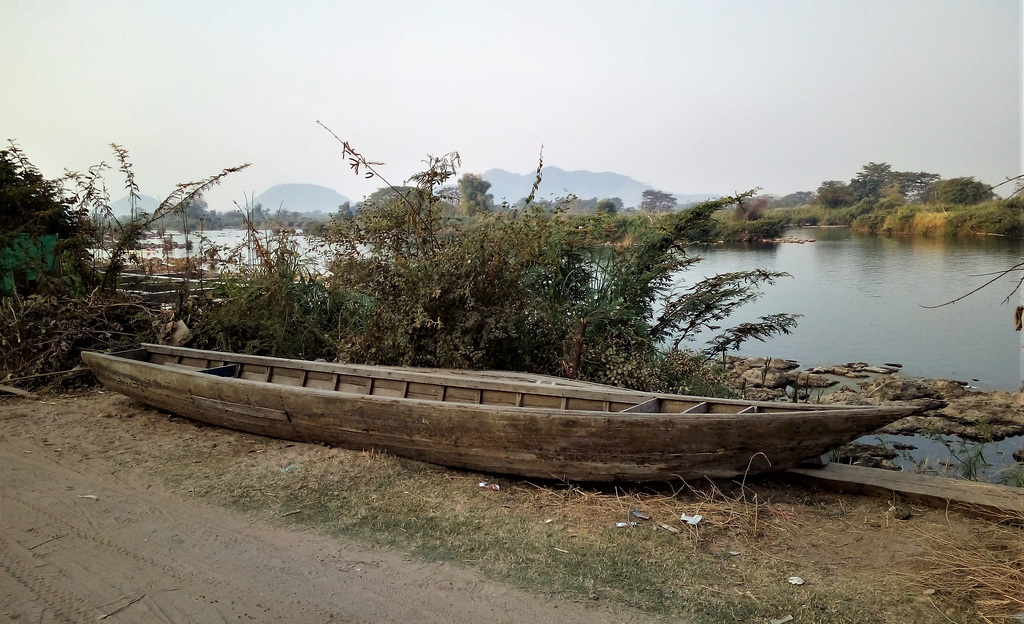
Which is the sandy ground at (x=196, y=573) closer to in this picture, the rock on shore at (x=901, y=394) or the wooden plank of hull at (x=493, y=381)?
the wooden plank of hull at (x=493, y=381)

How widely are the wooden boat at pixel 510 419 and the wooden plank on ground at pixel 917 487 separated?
1.22ft

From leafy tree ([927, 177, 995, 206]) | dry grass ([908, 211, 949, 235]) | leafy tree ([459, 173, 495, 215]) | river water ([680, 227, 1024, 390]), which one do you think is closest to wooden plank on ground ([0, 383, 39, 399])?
leafy tree ([459, 173, 495, 215])

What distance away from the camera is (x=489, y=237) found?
18.1 feet

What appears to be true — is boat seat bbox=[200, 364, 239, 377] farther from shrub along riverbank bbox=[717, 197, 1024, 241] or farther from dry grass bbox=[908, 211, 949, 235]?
dry grass bbox=[908, 211, 949, 235]

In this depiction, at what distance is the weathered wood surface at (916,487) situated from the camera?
338cm

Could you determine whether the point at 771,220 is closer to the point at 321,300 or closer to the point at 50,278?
the point at 321,300

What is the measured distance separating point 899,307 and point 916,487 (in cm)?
682

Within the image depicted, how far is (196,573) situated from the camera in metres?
2.91

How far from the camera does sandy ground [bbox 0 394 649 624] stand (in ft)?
8.50

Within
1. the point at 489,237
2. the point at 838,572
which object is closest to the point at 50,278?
the point at 489,237

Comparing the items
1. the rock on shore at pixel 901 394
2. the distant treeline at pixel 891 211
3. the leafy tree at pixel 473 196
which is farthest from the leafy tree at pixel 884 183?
the leafy tree at pixel 473 196

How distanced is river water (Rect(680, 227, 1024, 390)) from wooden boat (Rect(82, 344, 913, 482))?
301 cm

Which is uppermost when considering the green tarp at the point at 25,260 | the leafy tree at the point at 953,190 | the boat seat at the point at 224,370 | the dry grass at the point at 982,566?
the leafy tree at the point at 953,190

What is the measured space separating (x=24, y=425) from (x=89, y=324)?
6.86 feet
